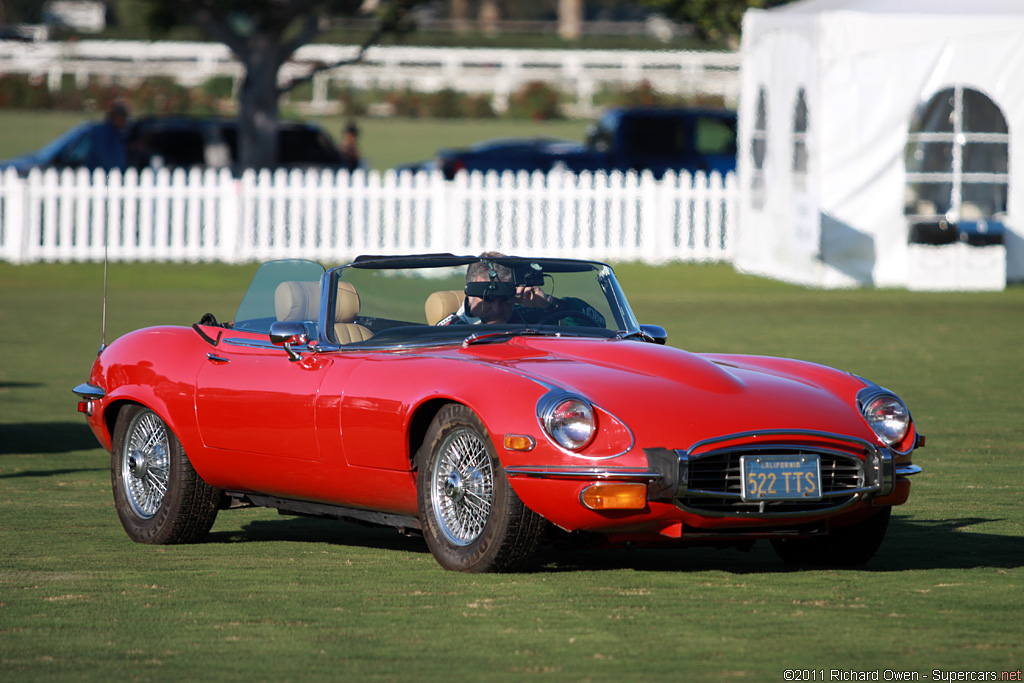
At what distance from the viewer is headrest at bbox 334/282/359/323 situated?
23.9 ft

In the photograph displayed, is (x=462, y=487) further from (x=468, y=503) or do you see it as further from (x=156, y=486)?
(x=156, y=486)

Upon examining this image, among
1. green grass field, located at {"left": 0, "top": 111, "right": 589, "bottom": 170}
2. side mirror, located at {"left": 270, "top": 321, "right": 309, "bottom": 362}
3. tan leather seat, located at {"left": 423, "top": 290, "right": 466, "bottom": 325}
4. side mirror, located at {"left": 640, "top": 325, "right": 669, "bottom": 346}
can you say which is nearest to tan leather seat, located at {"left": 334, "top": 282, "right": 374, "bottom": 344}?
side mirror, located at {"left": 270, "top": 321, "right": 309, "bottom": 362}

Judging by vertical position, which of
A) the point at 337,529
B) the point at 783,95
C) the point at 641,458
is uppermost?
the point at 783,95

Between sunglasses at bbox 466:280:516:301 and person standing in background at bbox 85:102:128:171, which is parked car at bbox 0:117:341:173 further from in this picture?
sunglasses at bbox 466:280:516:301

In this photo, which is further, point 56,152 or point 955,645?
point 56,152

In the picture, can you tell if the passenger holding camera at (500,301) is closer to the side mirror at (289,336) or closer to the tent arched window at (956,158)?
the side mirror at (289,336)

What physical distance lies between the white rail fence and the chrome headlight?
4617cm

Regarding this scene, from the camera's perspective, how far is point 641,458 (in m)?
6.00

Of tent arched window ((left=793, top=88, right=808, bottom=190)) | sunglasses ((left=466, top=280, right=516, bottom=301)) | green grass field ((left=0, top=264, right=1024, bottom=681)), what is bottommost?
green grass field ((left=0, top=264, right=1024, bottom=681))

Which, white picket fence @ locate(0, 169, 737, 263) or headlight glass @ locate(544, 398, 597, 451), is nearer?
headlight glass @ locate(544, 398, 597, 451)

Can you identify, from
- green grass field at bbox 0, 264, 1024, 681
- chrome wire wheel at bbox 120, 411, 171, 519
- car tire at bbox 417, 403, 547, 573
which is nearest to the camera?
green grass field at bbox 0, 264, 1024, 681

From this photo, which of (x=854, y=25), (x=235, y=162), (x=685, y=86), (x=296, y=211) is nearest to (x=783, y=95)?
(x=854, y=25)

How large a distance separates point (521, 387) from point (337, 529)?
7.07ft

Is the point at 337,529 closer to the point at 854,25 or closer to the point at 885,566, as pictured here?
the point at 885,566
